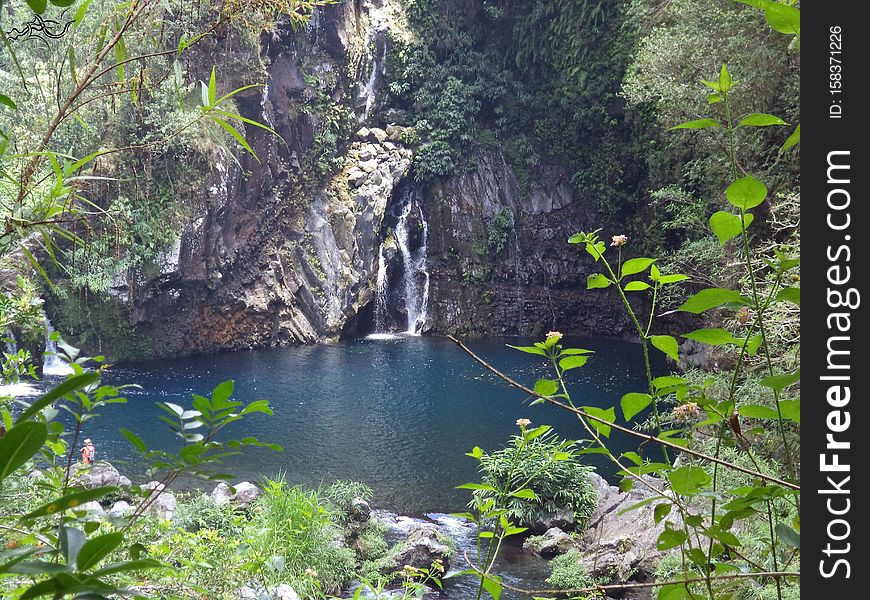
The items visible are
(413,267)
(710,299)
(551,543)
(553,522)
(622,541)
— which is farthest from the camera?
(413,267)

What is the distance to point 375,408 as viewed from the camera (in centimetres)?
933

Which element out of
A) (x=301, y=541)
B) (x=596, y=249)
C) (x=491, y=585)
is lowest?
(x=301, y=541)

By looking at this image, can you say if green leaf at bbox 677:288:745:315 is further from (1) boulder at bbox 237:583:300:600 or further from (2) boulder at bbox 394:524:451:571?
(2) boulder at bbox 394:524:451:571

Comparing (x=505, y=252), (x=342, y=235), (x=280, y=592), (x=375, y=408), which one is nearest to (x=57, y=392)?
(x=280, y=592)

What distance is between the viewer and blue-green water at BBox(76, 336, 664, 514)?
23.2ft

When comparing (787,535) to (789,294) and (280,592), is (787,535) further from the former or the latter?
(280,592)

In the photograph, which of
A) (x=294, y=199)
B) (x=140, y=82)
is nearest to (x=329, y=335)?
(x=294, y=199)

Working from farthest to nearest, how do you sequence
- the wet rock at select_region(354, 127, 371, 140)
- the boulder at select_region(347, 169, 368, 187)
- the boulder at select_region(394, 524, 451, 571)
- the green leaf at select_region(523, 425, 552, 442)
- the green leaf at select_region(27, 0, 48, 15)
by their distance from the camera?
the wet rock at select_region(354, 127, 371, 140)
the boulder at select_region(347, 169, 368, 187)
the boulder at select_region(394, 524, 451, 571)
the green leaf at select_region(523, 425, 552, 442)
the green leaf at select_region(27, 0, 48, 15)

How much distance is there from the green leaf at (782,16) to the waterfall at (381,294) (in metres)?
14.6

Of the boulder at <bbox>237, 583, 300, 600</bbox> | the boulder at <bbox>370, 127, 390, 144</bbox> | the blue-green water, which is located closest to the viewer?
the boulder at <bbox>237, 583, 300, 600</bbox>

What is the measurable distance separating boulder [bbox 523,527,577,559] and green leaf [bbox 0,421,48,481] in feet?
18.4

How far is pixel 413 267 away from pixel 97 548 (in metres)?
15.4

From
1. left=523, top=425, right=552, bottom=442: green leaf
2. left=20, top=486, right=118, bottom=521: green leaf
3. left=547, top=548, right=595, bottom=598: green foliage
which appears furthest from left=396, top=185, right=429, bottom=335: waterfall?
left=20, top=486, right=118, bottom=521: green leaf

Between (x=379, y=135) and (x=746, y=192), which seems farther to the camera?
(x=379, y=135)
